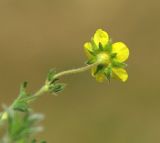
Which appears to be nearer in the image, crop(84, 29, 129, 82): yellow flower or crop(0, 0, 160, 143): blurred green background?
crop(84, 29, 129, 82): yellow flower

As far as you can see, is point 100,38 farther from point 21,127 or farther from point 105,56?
point 21,127

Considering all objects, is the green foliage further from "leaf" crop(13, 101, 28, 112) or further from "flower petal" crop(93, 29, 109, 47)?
"flower petal" crop(93, 29, 109, 47)

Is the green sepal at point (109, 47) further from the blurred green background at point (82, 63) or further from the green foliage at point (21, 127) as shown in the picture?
the blurred green background at point (82, 63)

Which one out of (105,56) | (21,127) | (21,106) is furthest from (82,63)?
(21,127)

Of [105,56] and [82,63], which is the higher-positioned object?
[82,63]

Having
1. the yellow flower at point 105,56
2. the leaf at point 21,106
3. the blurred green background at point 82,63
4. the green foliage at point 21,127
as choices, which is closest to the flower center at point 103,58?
the yellow flower at point 105,56

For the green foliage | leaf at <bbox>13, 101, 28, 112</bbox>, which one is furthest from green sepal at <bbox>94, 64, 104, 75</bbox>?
the green foliage
